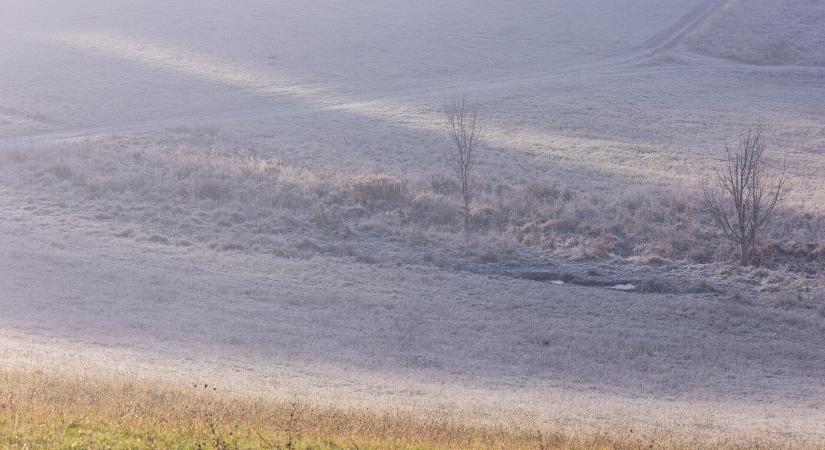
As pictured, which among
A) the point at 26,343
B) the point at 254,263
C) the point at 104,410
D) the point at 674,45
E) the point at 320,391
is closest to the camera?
the point at 104,410

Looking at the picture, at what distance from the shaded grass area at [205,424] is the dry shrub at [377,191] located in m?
17.4

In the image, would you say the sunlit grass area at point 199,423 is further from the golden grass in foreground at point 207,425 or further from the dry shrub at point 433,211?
the dry shrub at point 433,211

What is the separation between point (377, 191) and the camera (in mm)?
30109

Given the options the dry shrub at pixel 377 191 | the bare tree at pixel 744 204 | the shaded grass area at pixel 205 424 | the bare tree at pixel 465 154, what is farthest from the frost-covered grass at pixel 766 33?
the shaded grass area at pixel 205 424

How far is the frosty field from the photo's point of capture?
15359mm

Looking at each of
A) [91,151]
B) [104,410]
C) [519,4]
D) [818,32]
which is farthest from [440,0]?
[104,410]

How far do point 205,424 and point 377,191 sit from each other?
21787 mm

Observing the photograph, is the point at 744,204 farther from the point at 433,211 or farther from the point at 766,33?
the point at 766,33

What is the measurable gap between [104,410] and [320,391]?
4694mm

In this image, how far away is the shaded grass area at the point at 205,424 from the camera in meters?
7.79

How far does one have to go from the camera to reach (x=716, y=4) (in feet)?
264

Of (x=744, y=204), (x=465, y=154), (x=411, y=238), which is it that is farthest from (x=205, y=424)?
(x=465, y=154)

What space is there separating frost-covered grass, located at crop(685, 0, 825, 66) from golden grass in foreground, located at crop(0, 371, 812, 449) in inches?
2321

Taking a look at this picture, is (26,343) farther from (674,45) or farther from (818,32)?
(818,32)
